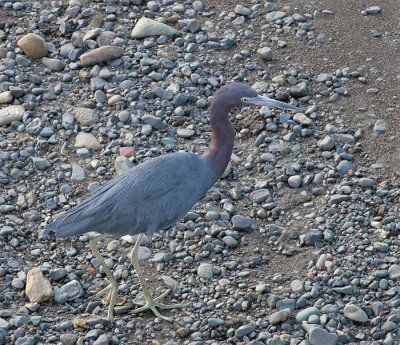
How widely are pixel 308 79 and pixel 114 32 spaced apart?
1972 millimetres

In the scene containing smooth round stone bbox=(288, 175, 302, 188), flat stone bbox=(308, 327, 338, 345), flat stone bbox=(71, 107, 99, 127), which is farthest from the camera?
flat stone bbox=(71, 107, 99, 127)

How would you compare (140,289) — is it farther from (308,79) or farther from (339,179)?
(308,79)

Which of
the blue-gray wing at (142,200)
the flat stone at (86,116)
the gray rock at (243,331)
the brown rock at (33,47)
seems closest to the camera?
the gray rock at (243,331)

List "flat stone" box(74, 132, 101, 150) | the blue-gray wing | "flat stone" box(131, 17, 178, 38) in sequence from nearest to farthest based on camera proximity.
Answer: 1. the blue-gray wing
2. "flat stone" box(74, 132, 101, 150)
3. "flat stone" box(131, 17, 178, 38)

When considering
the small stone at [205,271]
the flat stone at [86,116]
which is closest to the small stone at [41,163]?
the flat stone at [86,116]

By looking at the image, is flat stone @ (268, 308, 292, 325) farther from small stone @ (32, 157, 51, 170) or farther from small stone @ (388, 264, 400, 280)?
small stone @ (32, 157, 51, 170)

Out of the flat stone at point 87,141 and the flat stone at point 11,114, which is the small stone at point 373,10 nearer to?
the flat stone at point 87,141

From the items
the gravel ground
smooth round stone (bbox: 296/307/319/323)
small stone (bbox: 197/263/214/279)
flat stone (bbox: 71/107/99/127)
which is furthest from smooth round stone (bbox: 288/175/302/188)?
flat stone (bbox: 71/107/99/127)

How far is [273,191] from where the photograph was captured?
26.5ft

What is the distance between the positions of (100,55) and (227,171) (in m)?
1.93

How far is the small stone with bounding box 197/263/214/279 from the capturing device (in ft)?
24.1

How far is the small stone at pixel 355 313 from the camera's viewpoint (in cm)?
684

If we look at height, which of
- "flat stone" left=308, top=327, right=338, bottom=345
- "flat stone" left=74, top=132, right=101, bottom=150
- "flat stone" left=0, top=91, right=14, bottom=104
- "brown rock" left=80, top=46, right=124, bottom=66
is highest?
"brown rock" left=80, top=46, right=124, bottom=66

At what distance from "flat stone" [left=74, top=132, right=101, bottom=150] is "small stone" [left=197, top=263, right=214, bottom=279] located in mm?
1715
